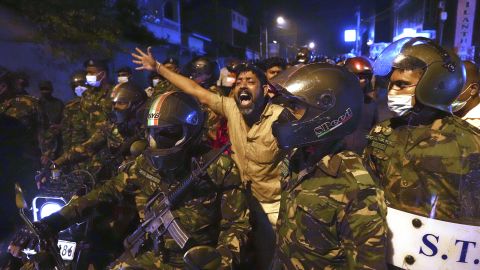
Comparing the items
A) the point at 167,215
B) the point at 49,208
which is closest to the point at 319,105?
the point at 167,215

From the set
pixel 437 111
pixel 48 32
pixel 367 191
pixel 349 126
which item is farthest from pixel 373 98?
pixel 48 32

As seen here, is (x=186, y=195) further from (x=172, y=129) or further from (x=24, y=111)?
(x=24, y=111)

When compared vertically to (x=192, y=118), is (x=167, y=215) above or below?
below

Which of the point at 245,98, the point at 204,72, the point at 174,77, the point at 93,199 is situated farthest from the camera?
the point at 204,72

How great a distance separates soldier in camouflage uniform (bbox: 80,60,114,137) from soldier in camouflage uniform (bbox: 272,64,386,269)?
415 centimetres

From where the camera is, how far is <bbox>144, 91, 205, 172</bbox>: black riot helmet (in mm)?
2752

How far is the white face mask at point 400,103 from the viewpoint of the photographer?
2.67 meters

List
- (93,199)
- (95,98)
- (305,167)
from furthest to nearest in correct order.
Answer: (95,98), (93,199), (305,167)

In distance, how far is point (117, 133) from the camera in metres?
4.89

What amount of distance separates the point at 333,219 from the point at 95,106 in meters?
5.36

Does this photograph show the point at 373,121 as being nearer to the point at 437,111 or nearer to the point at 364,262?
the point at 437,111

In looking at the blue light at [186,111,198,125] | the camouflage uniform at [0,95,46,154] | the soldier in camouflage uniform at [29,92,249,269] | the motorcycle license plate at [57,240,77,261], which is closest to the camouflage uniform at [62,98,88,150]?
the camouflage uniform at [0,95,46,154]

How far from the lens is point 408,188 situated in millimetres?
2531

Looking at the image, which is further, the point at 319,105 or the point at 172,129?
the point at 172,129
